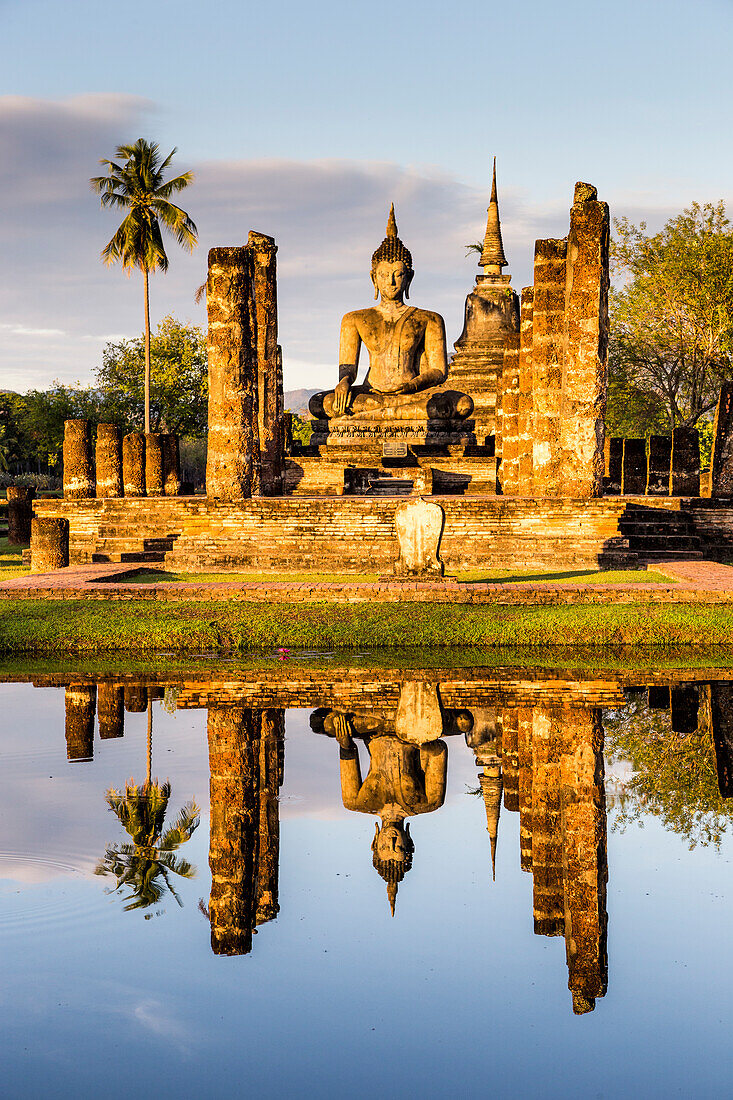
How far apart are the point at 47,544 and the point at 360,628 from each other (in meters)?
6.48

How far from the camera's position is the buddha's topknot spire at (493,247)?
42500mm

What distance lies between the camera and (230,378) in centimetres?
1633

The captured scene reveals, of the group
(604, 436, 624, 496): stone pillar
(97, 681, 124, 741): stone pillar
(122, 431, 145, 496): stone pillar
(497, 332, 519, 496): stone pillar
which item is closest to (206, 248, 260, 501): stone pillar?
(122, 431, 145, 496): stone pillar

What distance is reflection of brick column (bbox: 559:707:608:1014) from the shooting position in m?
3.98

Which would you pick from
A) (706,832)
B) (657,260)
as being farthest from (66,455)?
(657,260)

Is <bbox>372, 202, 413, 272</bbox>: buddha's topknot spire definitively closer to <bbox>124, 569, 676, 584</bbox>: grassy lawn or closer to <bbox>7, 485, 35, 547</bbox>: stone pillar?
<bbox>7, 485, 35, 547</bbox>: stone pillar

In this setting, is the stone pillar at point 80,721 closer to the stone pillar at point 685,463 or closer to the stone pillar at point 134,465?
the stone pillar at point 134,465

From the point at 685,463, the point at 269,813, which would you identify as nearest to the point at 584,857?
the point at 269,813

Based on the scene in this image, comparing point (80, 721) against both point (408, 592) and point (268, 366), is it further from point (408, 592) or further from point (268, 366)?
point (268, 366)

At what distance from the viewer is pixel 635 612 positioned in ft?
35.6

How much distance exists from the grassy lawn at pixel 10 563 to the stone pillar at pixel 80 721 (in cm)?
585

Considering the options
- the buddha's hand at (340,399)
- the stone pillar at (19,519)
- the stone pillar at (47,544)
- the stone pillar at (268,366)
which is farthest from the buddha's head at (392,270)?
the stone pillar at (47,544)

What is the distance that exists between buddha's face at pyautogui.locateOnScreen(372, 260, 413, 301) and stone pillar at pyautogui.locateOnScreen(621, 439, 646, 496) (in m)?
5.69

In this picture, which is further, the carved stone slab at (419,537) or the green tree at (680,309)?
the green tree at (680,309)
